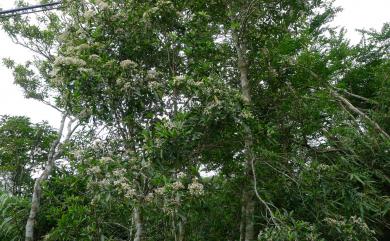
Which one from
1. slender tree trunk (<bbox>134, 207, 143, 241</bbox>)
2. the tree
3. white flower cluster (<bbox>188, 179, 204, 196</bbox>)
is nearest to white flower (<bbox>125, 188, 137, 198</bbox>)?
white flower cluster (<bbox>188, 179, 204, 196</bbox>)

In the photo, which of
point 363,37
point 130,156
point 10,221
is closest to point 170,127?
point 130,156

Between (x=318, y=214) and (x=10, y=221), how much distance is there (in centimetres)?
552

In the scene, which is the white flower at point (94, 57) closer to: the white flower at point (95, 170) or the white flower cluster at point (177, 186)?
the white flower at point (95, 170)

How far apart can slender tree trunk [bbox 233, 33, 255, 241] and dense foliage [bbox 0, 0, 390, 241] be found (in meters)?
0.02

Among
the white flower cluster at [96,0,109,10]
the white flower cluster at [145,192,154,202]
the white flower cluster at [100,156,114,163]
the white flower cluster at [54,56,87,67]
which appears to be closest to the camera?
the white flower cluster at [145,192,154,202]

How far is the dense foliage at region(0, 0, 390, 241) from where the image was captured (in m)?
3.04

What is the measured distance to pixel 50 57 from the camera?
8.77 metres

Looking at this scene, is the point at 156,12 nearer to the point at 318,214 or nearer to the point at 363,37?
the point at 318,214

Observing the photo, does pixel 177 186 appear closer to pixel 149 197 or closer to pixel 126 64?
pixel 149 197

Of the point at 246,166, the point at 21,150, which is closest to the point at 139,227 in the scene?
the point at 246,166

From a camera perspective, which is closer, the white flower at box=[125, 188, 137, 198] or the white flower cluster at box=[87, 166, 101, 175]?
the white flower at box=[125, 188, 137, 198]

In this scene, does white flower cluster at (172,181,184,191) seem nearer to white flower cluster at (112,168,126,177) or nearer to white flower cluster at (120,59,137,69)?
white flower cluster at (112,168,126,177)

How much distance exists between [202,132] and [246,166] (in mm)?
933

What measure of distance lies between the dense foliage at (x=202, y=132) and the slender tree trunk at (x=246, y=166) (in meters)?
0.02
